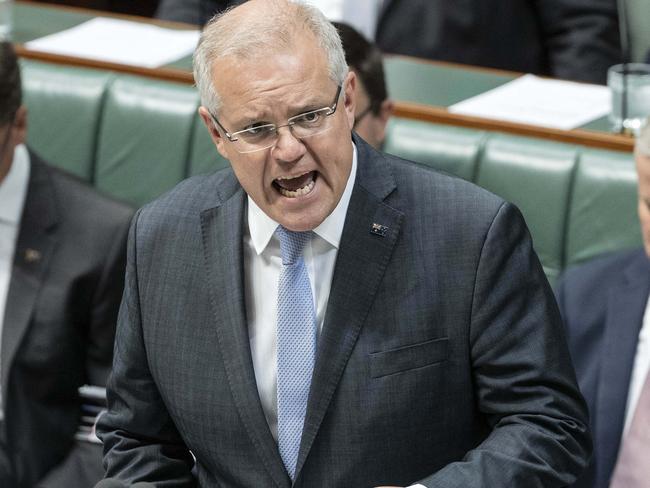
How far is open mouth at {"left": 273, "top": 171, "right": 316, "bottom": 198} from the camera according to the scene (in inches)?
62.9

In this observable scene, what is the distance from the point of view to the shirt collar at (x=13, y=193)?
2.29m

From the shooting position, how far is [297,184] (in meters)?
1.61

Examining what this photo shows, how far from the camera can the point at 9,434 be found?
224 centimetres

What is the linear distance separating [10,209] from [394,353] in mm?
934

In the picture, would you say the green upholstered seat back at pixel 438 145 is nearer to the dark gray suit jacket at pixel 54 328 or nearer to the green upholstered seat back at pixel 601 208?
the green upholstered seat back at pixel 601 208

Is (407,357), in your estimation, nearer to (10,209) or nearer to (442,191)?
(442,191)

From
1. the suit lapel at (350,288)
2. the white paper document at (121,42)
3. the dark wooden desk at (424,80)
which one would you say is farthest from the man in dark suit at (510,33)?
the suit lapel at (350,288)

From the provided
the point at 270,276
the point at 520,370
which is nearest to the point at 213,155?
the point at 270,276

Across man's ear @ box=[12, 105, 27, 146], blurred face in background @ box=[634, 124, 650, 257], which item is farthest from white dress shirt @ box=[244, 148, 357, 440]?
man's ear @ box=[12, 105, 27, 146]

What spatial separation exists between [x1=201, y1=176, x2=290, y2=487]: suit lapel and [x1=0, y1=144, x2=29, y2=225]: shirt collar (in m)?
0.66

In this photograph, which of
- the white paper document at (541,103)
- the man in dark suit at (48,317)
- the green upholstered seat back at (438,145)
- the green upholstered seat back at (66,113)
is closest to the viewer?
the man in dark suit at (48,317)

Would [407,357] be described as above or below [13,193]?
above

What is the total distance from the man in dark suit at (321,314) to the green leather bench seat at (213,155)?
66 cm

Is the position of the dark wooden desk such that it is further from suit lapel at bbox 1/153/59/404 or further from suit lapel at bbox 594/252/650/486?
suit lapel at bbox 1/153/59/404
